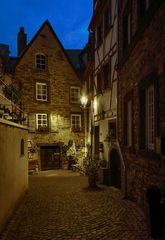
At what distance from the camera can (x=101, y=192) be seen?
9148 millimetres

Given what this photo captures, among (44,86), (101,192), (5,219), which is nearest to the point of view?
(5,219)

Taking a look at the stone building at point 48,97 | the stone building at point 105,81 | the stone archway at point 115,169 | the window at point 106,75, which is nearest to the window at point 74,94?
the stone building at point 48,97

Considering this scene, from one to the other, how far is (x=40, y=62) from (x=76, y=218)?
1374cm

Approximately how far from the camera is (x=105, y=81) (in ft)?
39.5

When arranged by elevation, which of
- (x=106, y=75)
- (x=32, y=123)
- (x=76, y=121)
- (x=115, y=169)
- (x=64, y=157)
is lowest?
(x=64, y=157)

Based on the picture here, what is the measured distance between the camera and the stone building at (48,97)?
16.8m

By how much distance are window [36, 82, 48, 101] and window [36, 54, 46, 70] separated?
51.2 inches

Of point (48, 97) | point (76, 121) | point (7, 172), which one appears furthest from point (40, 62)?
point (7, 172)

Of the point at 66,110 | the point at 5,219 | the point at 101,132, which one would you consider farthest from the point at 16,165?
the point at 66,110

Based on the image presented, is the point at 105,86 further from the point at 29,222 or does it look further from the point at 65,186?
the point at 29,222

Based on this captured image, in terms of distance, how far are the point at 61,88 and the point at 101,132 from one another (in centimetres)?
684

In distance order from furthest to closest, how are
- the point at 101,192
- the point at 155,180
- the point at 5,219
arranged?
the point at 101,192, the point at 5,219, the point at 155,180

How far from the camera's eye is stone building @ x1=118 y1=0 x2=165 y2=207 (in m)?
5.19

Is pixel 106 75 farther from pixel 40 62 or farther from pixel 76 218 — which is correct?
pixel 76 218
